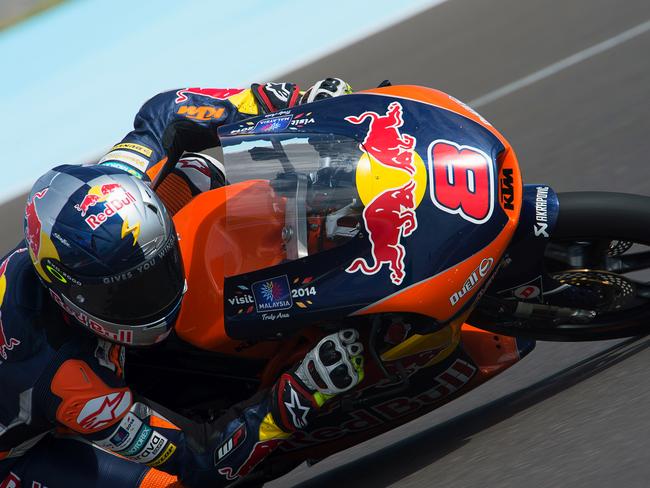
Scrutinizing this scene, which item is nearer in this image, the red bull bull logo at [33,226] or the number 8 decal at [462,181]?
the number 8 decal at [462,181]

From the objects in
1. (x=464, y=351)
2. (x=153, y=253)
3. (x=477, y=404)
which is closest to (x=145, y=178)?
(x=153, y=253)

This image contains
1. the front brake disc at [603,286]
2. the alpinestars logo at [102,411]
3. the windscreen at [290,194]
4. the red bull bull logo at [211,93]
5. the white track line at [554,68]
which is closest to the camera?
the windscreen at [290,194]

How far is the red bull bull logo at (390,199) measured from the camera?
3.51 metres

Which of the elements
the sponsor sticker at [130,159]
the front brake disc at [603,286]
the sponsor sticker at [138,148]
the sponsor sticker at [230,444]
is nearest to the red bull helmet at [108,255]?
the sponsor sticker at [230,444]

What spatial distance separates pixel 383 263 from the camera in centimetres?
352

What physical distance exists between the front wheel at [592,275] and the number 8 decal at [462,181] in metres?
0.47

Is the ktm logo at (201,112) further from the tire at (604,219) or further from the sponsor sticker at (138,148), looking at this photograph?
the tire at (604,219)

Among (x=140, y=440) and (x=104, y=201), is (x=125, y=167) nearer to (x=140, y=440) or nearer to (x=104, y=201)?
(x=104, y=201)

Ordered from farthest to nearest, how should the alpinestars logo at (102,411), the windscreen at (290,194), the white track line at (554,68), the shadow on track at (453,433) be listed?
the white track line at (554,68) < the shadow on track at (453,433) < the alpinestars logo at (102,411) < the windscreen at (290,194)

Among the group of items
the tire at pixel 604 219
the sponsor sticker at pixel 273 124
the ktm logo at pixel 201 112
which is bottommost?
the tire at pixel 604 219

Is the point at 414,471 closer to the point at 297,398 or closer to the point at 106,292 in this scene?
the point at 297,398

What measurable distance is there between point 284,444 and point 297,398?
594 mm

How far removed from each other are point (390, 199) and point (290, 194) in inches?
14.6

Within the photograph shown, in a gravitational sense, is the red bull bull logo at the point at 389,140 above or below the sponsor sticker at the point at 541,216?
above
